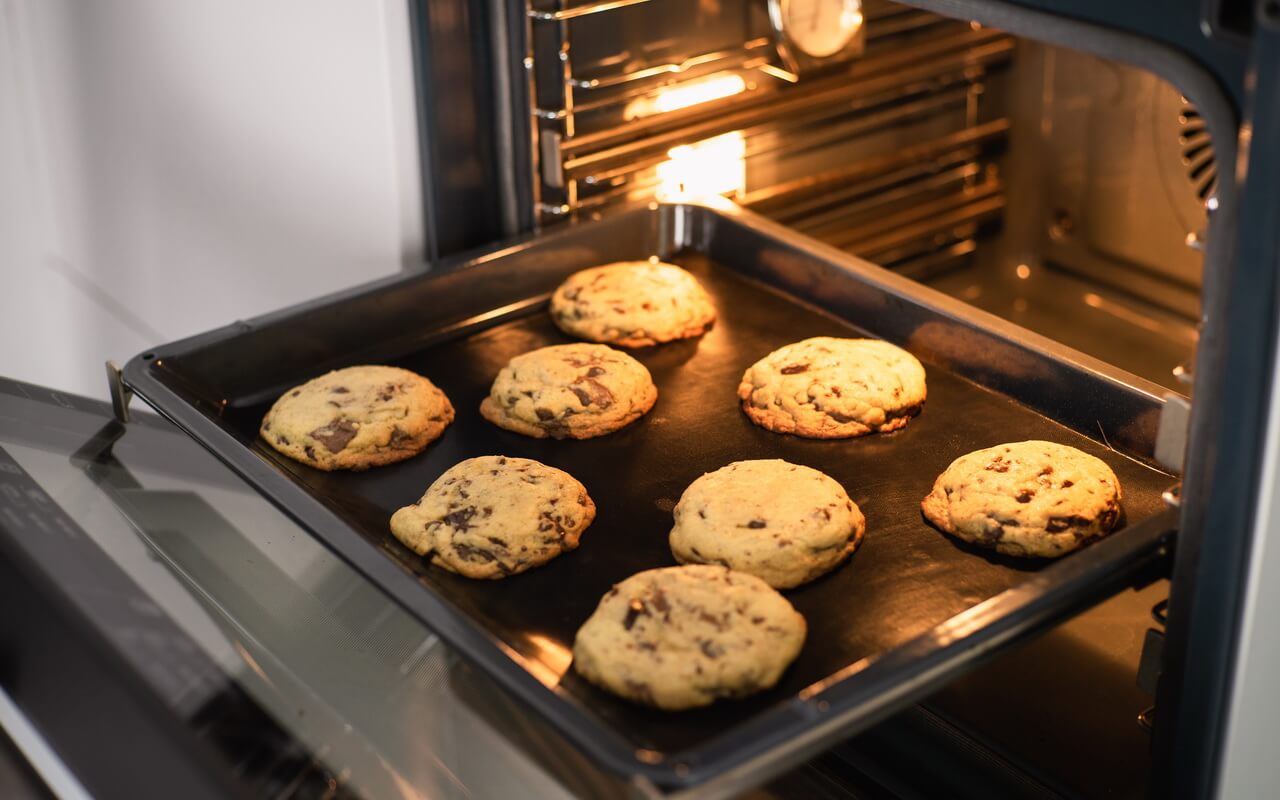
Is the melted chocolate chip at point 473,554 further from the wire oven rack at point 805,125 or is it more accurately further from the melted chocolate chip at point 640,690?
the wire oven rack at point 805,125

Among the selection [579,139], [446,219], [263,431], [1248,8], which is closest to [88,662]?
[263,431]

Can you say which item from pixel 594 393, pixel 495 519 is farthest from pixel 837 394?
pixel 495 519

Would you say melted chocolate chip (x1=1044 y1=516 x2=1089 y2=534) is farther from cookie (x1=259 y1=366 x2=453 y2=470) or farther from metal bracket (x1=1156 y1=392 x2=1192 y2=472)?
cookie (x1=259 y1=366 x2=453 y2=470)

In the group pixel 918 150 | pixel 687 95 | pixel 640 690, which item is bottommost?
pixel 640 690

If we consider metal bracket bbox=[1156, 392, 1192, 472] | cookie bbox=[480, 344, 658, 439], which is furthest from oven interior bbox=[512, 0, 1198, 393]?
metal bracket bbox=[1156, 392, 1192, 472]

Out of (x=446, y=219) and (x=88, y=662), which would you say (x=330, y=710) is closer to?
(x=88, y=662)

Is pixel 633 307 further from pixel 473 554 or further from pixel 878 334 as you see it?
pixel 473 554
